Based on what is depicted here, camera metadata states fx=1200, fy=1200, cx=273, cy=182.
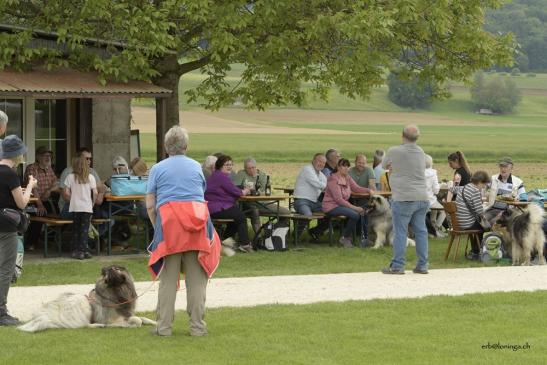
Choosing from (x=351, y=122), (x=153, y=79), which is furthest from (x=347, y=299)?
(x=351, y=122)

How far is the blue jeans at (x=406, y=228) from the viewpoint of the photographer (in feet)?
44.8

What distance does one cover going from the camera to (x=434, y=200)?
18891 mm

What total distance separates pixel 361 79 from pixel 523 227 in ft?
16.3

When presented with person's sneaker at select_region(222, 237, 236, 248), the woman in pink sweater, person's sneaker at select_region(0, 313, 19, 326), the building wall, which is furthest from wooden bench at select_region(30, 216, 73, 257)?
person's sneaker at select_region(0, 313, 19, 326)

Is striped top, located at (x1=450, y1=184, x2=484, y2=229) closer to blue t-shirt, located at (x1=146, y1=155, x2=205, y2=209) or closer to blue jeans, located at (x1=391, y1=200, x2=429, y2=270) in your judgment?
blue jeans, located at (x1=391, y1=200, x2=429, y2=270)

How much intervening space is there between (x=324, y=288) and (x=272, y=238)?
5.05 m

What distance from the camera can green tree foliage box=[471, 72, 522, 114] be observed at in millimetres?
129250

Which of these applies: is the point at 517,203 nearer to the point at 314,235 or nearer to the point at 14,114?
the point at 314,235

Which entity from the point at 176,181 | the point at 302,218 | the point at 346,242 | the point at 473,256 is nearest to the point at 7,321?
the point at 176,181

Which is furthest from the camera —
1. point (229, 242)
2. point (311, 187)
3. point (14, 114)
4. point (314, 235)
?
point (314, 235)

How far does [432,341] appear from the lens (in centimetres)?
916

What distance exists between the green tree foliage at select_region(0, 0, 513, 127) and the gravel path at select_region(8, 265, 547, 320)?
183 inches

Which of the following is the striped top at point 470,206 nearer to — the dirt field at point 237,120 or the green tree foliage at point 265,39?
the green tree foliage at point 265,39

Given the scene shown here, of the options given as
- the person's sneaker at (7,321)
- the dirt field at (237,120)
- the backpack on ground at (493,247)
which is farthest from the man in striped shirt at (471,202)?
the dirt field at (237,120)
